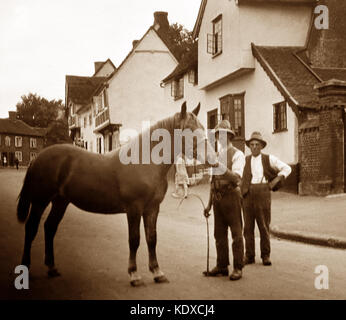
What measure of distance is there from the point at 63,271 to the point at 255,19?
17.0 metres

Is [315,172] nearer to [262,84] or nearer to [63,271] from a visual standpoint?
[262,84]

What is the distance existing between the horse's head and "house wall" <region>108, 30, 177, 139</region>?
25.2 meters

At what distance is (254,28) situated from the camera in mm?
21219

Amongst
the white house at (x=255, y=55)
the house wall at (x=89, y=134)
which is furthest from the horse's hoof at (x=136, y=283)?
the house wall at (x=89, y=134)

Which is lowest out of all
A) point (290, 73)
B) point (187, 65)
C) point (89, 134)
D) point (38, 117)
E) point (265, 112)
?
point (38, 117)

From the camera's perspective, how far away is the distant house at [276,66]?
61.1 feet

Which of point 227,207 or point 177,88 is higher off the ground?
point 177,88

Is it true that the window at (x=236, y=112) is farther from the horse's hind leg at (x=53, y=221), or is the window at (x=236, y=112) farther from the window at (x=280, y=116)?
the horse's hind leg at (x=53, y=221)

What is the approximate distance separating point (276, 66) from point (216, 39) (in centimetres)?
423

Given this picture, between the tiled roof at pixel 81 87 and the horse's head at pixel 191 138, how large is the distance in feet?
168

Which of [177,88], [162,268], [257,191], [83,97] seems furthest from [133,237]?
[83,97]

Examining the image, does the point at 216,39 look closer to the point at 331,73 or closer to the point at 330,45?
the point at 330,45

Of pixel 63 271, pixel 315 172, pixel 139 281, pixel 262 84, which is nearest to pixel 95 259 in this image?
pixel 63 271
